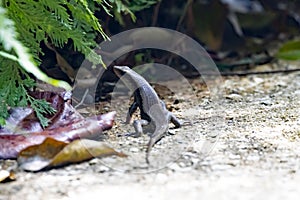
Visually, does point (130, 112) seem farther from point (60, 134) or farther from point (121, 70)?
point (60, 134)

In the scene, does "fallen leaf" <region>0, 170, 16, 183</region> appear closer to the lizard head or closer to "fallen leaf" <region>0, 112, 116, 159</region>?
"fallen leaf" <region>0, 112, 116, 159</region>

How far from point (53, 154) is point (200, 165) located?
327 millimetres

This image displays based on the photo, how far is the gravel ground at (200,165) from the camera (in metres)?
1.05

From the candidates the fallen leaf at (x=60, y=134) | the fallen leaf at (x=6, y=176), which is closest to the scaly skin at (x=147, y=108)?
the fallen leaf at (x=60, y=134)

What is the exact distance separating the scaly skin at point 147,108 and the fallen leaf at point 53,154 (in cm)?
21

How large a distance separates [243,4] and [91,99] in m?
1.20

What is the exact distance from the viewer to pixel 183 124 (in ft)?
4.88

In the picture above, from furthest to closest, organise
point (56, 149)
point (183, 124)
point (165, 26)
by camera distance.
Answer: point (165, 26), point (183, 124), point (56, 149)

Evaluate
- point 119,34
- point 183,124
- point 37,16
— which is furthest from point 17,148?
point 119,34

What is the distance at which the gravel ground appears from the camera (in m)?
1.05

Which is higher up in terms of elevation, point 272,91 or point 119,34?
point 119,34

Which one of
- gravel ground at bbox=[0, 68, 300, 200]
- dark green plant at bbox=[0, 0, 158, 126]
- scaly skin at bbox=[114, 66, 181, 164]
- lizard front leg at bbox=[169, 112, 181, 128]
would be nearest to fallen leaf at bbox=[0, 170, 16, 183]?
gravel ground at bbox=[0, 68, 300, 200]

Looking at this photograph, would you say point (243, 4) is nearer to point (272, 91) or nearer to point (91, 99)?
point (272, 91)

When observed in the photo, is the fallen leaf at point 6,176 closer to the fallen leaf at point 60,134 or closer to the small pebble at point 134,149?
the fallen leaf at point 60,134
